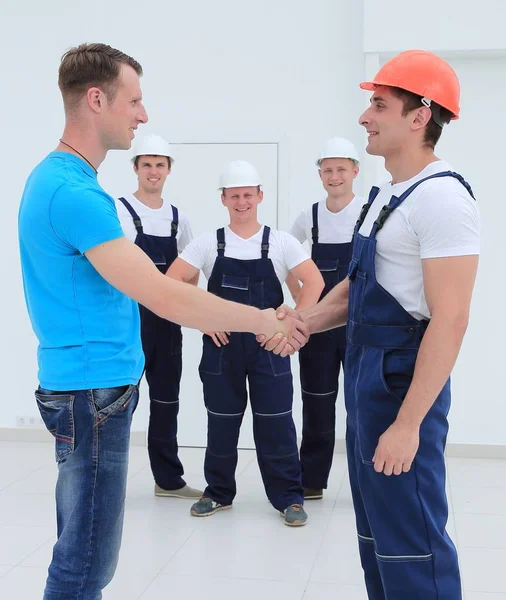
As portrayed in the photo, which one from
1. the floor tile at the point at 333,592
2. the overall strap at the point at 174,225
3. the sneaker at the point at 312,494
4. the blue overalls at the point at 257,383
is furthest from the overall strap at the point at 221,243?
the floor tile at the point at 333,592

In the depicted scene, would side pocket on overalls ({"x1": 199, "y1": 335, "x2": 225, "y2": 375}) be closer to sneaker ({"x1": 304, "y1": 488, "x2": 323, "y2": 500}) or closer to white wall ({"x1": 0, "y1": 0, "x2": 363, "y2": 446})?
sneaker ({"x1": 304, "y1": 488, "x2": 323, "y2": 500})

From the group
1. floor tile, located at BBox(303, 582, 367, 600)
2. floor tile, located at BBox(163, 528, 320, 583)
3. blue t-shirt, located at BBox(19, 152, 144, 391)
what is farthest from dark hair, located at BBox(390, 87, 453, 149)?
floor tile, located at BBox(163, 528, 320, 583)

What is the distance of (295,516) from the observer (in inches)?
150

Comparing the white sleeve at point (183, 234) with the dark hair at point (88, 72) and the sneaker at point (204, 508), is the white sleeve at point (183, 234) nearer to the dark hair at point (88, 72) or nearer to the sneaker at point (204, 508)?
the sneaker at point (204, 508)

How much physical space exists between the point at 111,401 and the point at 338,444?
336cm

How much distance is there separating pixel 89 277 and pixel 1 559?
186 centimetres

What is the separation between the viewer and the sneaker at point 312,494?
13.9ft

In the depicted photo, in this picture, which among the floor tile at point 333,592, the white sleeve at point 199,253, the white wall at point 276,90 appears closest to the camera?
the floor tile at point 333,592

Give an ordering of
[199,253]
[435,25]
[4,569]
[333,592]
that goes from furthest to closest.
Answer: [435,25] < [199,253] < [4,569] < [333,592]

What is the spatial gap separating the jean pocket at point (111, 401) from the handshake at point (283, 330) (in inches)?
19.4

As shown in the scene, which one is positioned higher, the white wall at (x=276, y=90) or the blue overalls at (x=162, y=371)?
the white wall at (x=276, y=90)

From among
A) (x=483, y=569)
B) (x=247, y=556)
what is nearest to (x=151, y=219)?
(x=247, y=556)

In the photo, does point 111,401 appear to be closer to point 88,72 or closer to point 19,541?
point 88,72

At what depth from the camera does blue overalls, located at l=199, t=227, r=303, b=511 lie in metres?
3.88
